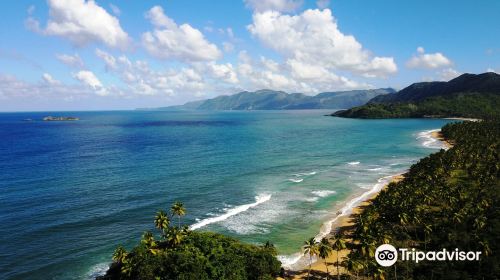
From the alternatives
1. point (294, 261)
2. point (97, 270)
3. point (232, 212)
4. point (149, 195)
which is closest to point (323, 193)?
point (232, 212)

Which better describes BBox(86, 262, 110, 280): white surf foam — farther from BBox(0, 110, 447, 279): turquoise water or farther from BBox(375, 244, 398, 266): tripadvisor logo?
BBox(375, 244, 398, 266): tripadvisor logo


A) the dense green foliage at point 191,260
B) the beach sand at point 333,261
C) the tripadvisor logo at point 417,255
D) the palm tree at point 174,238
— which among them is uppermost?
the palm tree at point 174,238

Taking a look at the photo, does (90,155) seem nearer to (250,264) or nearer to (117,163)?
(117,163)

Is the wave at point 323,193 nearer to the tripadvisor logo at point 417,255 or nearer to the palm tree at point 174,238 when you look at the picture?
the tripadvisor logo at point 417,255

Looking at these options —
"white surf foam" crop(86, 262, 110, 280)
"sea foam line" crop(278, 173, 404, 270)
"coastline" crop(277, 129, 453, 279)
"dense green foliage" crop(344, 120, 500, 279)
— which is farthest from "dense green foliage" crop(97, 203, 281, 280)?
"dense green foliage" crop(344, 120, 500, 279)

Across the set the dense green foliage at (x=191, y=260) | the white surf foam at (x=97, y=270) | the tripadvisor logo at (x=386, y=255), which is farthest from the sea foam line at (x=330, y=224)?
the white surf foam at (x=97, y=270)

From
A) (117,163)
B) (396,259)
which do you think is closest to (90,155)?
(117,163)
